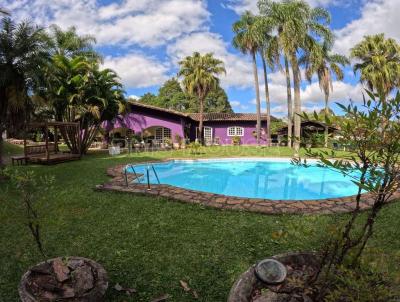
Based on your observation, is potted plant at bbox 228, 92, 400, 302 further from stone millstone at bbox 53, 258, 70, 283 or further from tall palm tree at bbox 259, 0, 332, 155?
tall palm tree at bbox 259, 0, 332, 155

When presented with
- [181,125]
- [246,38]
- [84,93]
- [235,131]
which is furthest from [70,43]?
[235,131]

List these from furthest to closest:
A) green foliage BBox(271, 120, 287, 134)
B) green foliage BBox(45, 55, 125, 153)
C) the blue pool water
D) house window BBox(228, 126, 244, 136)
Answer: house window BBox(228, 126, 244, 136), green foliage BBox(271, 120, 287, 134), green foliage BBox(45, 55, 125, 153), the blue pool water

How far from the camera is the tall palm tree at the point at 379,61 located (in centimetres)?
2378

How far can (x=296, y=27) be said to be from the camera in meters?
20.0

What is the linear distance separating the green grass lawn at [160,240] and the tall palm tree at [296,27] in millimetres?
15414

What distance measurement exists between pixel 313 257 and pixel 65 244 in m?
4.05

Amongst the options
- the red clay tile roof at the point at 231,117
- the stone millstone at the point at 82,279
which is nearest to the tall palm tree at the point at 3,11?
the stone millstone at the point at 82,279

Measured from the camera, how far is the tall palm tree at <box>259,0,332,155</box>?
19.9 meters

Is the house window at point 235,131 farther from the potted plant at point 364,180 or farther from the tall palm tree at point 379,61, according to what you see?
the potted plant at point 364,180

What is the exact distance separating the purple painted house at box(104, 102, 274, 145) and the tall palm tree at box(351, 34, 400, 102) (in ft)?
33.1

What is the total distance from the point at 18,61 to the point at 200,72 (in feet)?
58.2

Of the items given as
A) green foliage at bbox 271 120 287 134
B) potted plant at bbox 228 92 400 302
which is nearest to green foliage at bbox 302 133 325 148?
potted plant at bbox 228 92 400 302

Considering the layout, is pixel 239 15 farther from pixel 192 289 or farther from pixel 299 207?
pixel 192 289

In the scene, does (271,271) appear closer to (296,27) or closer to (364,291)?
(364,291)
